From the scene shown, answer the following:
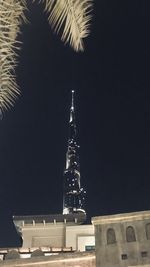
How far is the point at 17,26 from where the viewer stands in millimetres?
6227

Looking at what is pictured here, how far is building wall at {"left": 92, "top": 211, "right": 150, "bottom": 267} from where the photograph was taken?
31.3 m

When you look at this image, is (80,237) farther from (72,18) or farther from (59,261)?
(72,18)

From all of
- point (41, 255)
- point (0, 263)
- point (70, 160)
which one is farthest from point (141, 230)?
point (70, 160)

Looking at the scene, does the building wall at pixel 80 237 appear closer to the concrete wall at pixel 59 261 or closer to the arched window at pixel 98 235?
the concrete wall at pixel 59 261

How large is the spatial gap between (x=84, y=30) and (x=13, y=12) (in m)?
1.12

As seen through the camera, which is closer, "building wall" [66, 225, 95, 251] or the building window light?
the building window light

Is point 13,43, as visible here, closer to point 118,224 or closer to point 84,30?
point 84,30

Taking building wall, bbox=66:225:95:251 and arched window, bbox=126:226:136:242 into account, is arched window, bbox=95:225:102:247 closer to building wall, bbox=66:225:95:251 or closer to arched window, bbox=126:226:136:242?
arched window, bbox=126:226:136:242

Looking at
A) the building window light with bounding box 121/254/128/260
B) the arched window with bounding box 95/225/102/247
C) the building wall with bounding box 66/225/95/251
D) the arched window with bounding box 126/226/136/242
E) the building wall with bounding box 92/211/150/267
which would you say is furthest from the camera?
the building wall with bounding box 66/225/95/251

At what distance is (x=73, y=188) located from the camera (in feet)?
326

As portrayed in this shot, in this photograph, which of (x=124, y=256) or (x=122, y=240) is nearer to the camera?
(x=124, y=256)

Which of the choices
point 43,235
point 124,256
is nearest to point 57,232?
point 43,235

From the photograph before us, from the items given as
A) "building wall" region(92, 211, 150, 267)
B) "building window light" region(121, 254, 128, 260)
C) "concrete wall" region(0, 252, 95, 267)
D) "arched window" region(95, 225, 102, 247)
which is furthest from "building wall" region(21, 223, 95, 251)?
"building window light" region(121, 254, 128, 260)

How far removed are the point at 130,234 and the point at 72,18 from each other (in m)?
28.5
